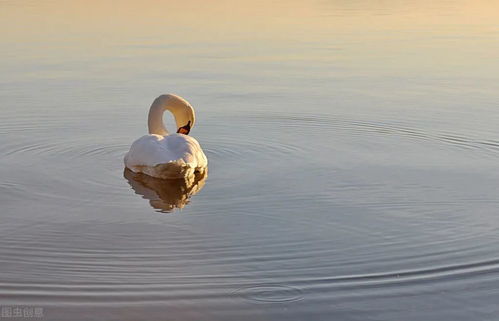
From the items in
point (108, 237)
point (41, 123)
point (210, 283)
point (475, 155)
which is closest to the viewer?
point (210, 283)

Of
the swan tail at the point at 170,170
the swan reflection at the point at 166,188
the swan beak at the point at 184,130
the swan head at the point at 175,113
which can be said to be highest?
the swan head at the point at 175,113

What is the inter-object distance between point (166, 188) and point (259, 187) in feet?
3.20

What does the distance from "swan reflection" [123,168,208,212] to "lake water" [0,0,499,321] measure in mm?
36

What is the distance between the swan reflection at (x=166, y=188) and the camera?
917 centimetres

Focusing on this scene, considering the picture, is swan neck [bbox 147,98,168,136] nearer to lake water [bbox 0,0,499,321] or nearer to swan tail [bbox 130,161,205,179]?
lake water [bbox 0,0,499,321]

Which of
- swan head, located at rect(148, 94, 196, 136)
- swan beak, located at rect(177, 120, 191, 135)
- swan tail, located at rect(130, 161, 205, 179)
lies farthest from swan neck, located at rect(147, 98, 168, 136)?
swan tail, located at rect(130, 161, 205, 179)

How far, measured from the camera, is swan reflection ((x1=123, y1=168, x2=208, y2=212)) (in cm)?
917

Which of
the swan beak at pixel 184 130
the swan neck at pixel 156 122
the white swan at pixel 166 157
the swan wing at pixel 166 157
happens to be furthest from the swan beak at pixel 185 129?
the swan wing at pixel 166 157

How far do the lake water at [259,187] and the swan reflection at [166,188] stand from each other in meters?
0.04

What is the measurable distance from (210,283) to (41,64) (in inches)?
455

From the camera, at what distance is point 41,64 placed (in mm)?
17469

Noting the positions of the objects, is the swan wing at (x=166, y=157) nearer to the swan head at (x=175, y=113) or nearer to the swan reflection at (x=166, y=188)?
the swan reflection at (x=166, y=188)

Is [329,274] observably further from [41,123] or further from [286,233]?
[41,123]

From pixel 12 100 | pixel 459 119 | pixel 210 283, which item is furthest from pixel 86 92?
pixel 210 283
